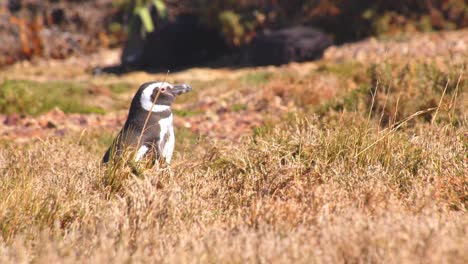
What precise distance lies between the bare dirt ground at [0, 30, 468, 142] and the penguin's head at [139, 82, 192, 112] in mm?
118

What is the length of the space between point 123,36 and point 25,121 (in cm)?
1633

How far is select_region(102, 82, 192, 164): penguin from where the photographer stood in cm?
486

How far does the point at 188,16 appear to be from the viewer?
2052 cm

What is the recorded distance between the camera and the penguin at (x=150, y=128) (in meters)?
4.86

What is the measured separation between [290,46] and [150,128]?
1097cm

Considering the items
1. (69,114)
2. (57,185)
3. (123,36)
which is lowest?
(123,36)

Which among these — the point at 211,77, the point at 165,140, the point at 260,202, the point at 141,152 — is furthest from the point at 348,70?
the point at 260,202

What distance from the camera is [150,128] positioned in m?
5.00

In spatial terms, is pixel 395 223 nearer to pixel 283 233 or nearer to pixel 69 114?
pixel 283 233

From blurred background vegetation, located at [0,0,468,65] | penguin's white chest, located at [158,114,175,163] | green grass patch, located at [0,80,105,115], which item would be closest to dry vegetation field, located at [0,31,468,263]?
penguin's white chest, located at [158,114,175,163]

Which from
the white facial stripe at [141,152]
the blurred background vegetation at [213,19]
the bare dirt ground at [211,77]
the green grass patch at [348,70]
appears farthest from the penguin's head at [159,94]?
the blurred background vegetation at [213,19]

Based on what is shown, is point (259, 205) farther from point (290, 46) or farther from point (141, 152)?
point (290, 46)

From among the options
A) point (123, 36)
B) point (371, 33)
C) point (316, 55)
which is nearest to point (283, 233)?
point (316, 55)

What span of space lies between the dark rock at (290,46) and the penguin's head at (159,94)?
34.0 ft
